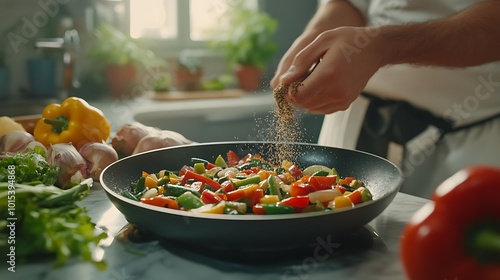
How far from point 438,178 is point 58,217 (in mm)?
1306

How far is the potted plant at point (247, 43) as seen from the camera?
140 inches

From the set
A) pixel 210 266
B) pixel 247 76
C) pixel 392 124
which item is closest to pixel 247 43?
pixel 247 76

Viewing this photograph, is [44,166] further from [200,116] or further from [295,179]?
[200,116]

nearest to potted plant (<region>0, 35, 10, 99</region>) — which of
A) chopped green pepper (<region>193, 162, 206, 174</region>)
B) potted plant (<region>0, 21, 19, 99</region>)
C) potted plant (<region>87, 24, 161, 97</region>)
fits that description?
potted plant (<region>0, 21, 19, 99</region>)

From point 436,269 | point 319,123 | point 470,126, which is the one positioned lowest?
point 319,123

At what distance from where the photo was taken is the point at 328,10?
76.4 inches

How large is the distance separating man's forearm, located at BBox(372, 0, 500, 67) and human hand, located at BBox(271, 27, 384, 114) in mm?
189

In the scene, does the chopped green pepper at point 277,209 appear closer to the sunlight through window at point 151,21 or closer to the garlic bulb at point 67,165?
the garlic bulb at point 67,165

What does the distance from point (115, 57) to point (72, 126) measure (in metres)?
1.87

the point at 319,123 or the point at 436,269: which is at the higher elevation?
the point at 436,269

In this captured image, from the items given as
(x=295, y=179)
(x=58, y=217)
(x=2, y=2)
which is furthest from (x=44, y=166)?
(x=2, y=2)

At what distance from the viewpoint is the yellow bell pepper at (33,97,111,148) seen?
1.41 m

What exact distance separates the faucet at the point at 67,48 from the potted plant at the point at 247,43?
1024mm

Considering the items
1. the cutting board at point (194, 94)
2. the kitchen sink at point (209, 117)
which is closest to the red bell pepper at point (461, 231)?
the kitchen sink at point (209, 117)
